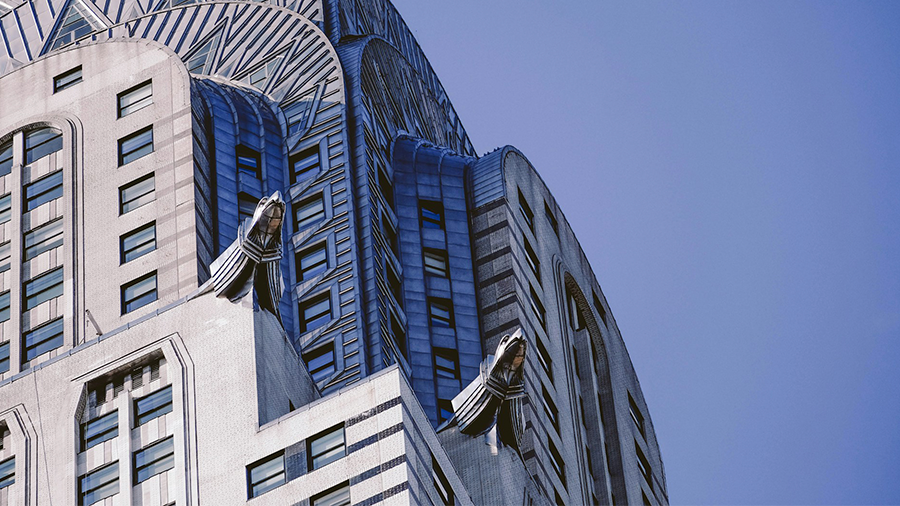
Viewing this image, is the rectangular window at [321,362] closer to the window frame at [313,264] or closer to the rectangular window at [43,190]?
the window frame at [313,264]

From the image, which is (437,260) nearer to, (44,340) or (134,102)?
(134,102)

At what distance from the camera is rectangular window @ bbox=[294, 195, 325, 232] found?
11938 centimetres

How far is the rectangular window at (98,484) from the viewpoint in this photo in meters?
87.1

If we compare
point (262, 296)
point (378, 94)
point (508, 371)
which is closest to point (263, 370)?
point (262, 296)

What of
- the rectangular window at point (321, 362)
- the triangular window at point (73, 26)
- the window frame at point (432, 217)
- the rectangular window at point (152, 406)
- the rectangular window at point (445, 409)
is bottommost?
the rectangular window at point (152, 406)

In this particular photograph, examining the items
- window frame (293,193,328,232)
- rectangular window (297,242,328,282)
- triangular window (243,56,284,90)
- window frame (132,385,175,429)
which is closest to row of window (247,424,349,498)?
window frame (132,385,175,429)

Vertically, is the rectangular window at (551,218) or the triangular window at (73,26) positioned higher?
the triangular window at (73,26)

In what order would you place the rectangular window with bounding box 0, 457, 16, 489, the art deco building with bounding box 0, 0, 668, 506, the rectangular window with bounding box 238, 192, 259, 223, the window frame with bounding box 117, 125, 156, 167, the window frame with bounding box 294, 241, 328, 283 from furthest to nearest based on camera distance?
1. the rectangular window with bounding box 238, 192, 259, 223
2. the window frame with bounding box 294, 241, 328, 283
3. the window frame with bounding box 117, 125, 156, 167
4. the rectangular window with bounding box 0, 457, 16, 489
5. the art deco building with bounding box 0, 0, 668, 506

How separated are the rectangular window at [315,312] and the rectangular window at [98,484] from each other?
2676cm

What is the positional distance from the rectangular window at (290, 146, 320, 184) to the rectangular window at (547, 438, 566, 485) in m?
20.4

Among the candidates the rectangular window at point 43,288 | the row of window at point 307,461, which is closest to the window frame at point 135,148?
the rectangular window at point 43,288

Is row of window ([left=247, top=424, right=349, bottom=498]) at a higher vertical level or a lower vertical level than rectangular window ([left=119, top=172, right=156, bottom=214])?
lower

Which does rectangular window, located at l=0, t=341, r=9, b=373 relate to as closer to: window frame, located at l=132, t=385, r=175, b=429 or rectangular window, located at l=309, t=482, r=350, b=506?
window frame, located at l=132, t=385, r=175, b=429

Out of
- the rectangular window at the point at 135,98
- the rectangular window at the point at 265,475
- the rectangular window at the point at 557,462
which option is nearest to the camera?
the rectangular window at the point at 265,475
